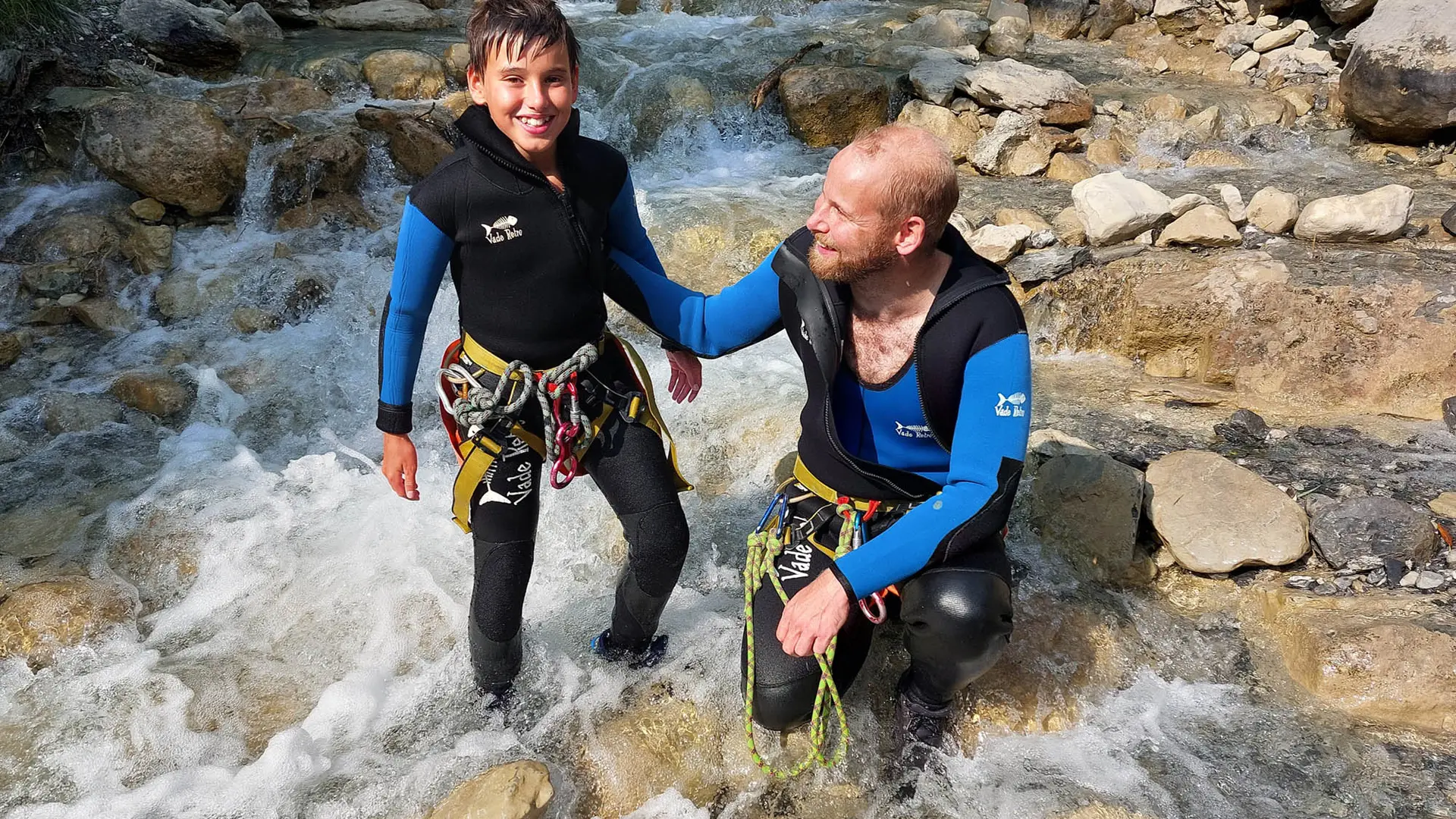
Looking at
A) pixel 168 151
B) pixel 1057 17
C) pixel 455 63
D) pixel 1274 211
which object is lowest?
pixel 1274 211

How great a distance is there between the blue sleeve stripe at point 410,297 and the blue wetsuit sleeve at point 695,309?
21.4 inches

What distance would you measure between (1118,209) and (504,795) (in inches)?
196

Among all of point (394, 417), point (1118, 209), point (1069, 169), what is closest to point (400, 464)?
point (394, 417)

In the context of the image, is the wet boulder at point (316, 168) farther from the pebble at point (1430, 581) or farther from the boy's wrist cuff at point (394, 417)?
→ the pebble at point (1430, 581)

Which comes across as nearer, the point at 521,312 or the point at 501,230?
the point at 501,230

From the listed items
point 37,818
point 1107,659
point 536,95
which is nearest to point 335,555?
point 37,818

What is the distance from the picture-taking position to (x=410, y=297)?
2.48 m

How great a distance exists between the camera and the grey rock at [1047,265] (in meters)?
5.53

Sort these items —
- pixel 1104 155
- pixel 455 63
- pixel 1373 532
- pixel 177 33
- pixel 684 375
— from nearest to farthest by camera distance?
pixel 684 375, pixel 1373 532, pixel 1104 155, pixel 177 33, pixel 455 63

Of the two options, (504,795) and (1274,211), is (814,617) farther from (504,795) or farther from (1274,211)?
(1274,211)

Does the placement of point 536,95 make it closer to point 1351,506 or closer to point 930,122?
point 1351,506

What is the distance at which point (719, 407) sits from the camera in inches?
196

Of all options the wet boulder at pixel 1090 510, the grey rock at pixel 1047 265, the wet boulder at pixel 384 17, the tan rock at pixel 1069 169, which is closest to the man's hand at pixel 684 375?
the wet boulder at pixel 1090 510

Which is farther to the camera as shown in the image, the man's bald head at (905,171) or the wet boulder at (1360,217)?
the wet boulder at (1360,217)
